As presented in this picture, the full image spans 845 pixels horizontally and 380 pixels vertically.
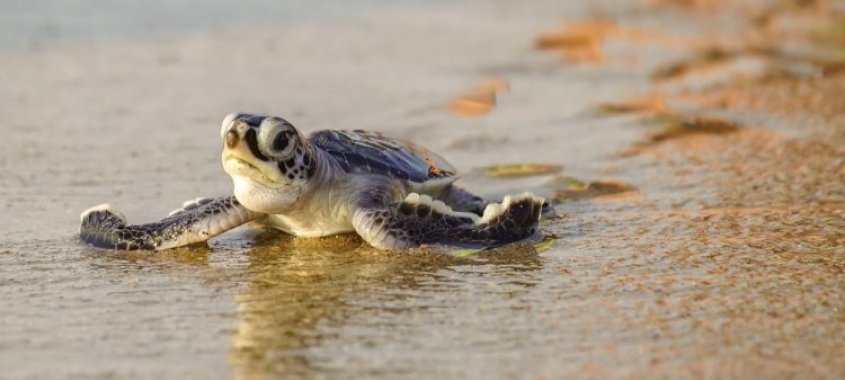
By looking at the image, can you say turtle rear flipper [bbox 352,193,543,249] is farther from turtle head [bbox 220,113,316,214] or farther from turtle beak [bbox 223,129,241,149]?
turtle beak [bbox 223,129,241,149]

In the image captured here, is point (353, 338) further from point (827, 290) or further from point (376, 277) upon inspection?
point (827, 290)

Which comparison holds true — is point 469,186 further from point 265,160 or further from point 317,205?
point 265,160

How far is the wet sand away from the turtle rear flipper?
0.08 meters

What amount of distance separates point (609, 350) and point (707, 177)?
9.68 ft

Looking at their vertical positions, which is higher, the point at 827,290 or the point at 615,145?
the point at 615,145

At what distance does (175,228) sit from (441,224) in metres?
1.10

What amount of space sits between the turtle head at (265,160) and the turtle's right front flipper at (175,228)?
0.14m

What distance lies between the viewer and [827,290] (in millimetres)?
4691

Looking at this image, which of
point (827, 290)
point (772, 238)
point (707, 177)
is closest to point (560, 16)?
point (707, 177)

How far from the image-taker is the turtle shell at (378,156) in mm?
5934

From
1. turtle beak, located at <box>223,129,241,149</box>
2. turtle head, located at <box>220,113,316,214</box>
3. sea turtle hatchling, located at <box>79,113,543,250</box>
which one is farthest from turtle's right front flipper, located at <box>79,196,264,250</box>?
turtle beak, located at <box>223,129,241,149</box>

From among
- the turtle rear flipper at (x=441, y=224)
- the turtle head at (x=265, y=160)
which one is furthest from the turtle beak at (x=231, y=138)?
the turtle rear flipper at (x=441, y=224)

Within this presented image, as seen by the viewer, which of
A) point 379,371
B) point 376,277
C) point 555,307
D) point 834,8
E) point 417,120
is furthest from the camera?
point 834,8

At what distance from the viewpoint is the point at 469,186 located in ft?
22.8
